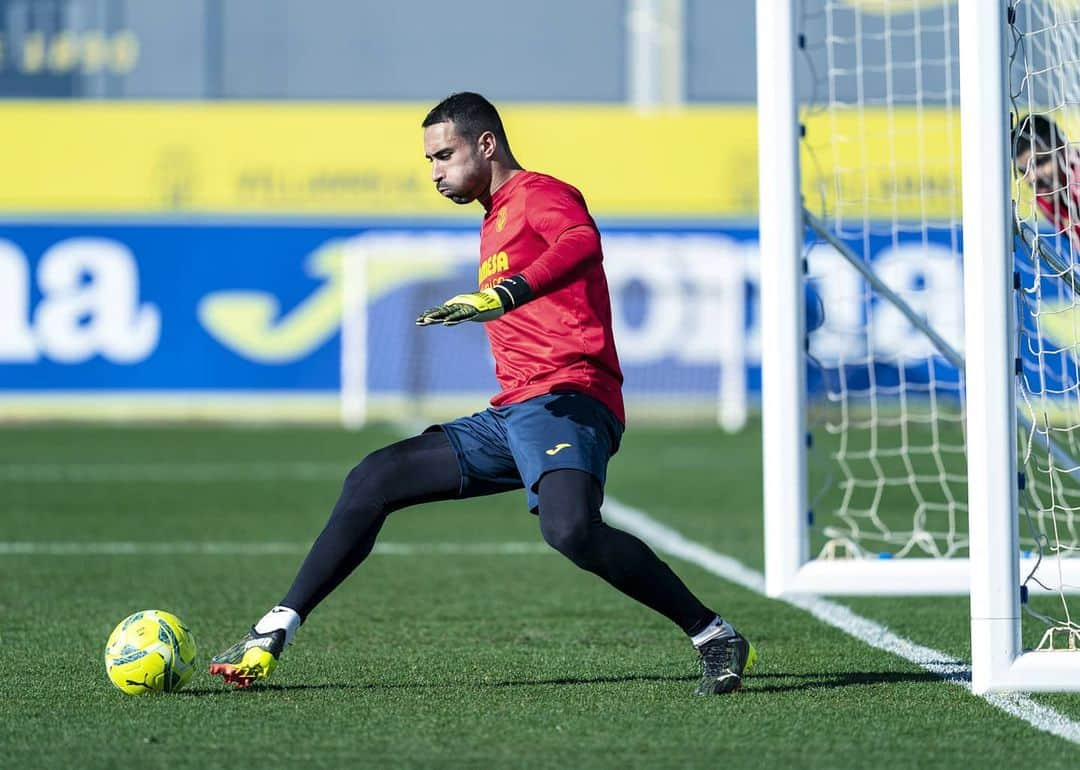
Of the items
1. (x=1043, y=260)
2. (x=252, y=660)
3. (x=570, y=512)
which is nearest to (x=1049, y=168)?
(x=1043, y=260)

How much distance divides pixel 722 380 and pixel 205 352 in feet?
19.7

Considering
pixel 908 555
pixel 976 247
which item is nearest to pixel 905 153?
pixel 908 555

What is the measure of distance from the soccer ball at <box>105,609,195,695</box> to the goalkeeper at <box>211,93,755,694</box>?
119 mm

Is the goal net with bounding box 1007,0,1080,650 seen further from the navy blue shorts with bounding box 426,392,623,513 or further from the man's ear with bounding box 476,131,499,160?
the man's ear with bounding box 476,131,499,160

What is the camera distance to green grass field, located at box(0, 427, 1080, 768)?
174 inches

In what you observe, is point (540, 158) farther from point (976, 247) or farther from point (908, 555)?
point (976, 247)

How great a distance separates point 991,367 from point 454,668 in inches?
75.4

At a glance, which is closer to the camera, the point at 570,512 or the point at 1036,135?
the point at 570,512

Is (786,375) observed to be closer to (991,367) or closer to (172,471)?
(991,367)

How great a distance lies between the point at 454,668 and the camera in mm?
5785

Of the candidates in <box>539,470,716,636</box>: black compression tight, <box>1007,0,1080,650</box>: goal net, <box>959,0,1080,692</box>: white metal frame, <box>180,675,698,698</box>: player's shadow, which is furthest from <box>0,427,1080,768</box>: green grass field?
<box>1007,0,1080,650</box>: goal net

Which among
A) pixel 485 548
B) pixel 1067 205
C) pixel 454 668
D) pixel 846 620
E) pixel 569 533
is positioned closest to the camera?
pixel 569 533

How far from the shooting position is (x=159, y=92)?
2398 cm

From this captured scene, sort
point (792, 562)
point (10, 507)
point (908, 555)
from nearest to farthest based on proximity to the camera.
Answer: point (792, 562)
point (908, 555)
point (10, 507)
